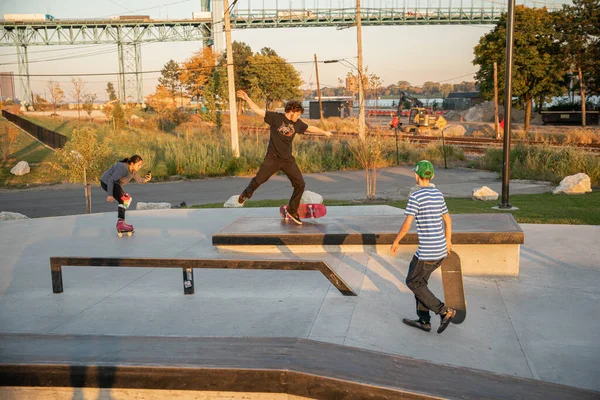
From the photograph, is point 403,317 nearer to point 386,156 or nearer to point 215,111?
point 386,156

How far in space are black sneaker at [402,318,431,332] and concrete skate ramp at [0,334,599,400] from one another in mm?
1280

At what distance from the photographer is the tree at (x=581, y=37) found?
44281 mm

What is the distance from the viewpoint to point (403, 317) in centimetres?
574

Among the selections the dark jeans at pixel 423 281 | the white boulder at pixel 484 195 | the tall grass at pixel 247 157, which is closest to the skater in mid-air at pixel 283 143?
the dark jeans at pixel 423 281

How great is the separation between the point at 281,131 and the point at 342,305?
10.3 ft

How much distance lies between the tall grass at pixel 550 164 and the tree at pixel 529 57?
23880mm

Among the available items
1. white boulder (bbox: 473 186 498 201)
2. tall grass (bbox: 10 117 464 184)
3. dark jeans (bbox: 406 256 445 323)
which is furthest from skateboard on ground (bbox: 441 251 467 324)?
tall grass (bbox: 10 117 464 184)

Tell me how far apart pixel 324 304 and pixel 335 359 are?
188 cm

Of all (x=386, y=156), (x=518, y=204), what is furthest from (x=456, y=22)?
(x=518, y=204)

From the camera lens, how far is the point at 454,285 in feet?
18.1

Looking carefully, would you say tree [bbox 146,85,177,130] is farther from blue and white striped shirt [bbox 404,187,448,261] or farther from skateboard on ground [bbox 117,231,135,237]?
blue and white striped shirt [bbox 404,187,448,261]

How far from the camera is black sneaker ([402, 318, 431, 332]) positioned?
539cm

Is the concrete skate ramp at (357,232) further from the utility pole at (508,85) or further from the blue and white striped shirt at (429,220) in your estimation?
the utility pole at (508,85)

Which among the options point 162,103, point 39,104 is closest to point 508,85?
point 162,103
